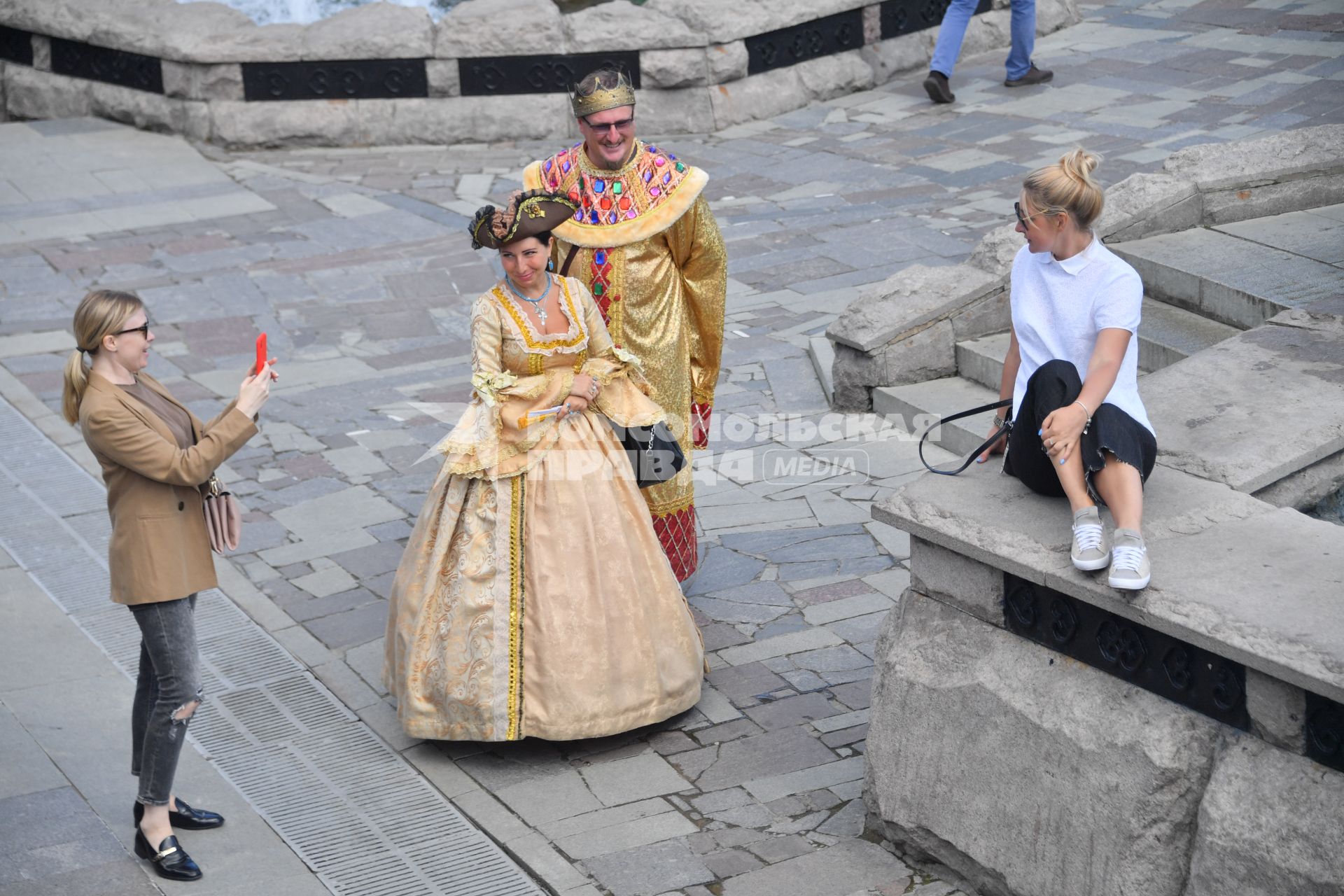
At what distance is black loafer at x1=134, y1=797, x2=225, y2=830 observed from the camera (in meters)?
4.48

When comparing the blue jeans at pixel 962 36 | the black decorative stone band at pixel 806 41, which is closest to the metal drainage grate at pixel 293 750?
the black decorative stone band at pixel 806 41

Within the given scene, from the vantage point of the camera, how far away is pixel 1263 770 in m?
3.26

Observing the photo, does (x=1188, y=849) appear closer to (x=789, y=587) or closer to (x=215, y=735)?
(x=789, y=587)

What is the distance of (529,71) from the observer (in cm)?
1212

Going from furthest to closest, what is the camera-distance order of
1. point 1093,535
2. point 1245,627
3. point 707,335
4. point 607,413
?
point 707,335, point 607,413, point 1093,535, point 1245,627

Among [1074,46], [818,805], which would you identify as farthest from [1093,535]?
[1074,46]

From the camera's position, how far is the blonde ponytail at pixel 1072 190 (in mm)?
3869

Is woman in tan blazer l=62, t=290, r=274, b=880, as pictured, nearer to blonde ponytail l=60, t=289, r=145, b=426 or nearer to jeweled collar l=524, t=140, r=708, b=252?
blonde ponytail l=60, t=289, r=145, b=426

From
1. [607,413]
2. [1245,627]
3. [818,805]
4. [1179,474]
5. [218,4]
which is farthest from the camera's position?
[218,4]

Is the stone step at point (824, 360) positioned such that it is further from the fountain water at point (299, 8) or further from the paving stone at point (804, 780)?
the fountain water at point (299, 8)

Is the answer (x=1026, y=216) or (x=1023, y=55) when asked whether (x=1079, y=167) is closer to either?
(x=1026, y=216)

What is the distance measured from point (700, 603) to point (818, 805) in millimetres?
1407

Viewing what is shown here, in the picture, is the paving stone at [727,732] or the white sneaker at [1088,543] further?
the paving stone at [727,732]

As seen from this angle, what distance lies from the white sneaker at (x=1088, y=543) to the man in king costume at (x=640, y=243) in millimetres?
2059
